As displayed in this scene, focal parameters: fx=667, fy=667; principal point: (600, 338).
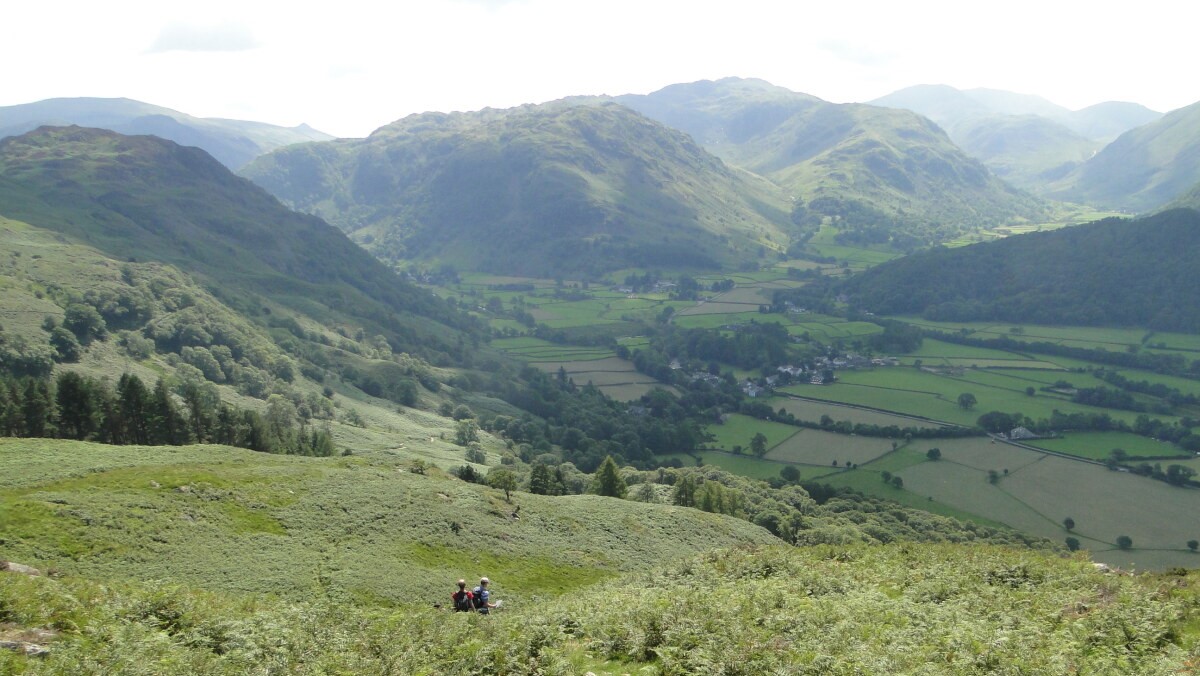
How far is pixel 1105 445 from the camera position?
417 ft

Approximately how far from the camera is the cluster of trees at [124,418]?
77.6 m

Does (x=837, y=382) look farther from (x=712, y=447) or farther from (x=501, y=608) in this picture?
(x=501, y=608)

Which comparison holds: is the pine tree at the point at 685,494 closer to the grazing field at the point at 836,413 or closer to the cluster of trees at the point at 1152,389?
the grazing field at the point at 836,413

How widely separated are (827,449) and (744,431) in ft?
70.2

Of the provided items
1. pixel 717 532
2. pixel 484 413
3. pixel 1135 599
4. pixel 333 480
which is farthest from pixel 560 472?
pixel 1135 599

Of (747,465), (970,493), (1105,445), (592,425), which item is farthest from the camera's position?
(592,425)

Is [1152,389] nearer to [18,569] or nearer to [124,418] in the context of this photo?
[18,569]

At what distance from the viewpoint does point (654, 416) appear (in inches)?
6511

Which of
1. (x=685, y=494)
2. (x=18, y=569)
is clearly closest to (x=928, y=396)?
(x=685, y=494)

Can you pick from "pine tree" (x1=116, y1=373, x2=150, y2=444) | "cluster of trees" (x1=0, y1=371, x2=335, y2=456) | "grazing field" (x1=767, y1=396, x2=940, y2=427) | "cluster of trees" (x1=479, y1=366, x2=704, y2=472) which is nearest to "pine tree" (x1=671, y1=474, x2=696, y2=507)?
"cluster of trees" (x1=479, y1=366, x2=704, y2=472)

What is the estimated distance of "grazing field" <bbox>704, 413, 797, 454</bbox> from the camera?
5620 inches

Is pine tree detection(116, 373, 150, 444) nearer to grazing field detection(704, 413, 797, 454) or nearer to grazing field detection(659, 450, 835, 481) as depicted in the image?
grazing field detection(659, 450, 835, 481)

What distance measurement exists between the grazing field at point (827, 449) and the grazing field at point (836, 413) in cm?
969

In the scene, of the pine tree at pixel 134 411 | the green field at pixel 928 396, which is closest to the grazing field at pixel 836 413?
the green field at pixel 928 396
